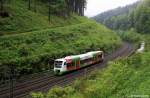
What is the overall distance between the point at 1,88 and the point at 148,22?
96.8 m

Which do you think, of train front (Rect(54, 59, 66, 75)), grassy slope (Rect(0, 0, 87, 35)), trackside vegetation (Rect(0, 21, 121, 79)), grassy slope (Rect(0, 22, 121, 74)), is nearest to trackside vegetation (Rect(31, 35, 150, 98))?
train front (Rect(54, 59, 66, 75))

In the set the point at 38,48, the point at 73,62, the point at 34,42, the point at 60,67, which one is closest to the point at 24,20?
the point at 34,42

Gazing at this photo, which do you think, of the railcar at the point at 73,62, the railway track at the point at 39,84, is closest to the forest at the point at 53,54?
the railway track at the point at 39,84

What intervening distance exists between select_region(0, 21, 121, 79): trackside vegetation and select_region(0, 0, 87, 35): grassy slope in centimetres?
346

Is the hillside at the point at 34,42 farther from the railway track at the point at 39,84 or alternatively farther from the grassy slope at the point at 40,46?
the railway track at the point at 39,84

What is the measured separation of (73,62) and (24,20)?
24.6m

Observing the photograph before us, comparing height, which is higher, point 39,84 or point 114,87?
point 114,87

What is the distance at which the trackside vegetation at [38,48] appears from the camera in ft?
150

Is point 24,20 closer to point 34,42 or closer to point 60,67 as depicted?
point 34,42

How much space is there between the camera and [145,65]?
37.4m

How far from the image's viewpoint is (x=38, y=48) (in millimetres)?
53750

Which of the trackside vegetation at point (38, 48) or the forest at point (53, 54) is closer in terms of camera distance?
the forest at point (53, 54)

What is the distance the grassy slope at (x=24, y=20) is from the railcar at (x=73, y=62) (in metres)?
16.7

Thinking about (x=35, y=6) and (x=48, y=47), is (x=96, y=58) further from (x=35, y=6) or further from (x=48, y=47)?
(x=35, y=6)
